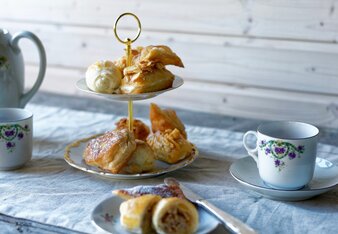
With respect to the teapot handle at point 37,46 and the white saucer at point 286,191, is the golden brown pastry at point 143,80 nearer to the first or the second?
the white saucer at point 286,191

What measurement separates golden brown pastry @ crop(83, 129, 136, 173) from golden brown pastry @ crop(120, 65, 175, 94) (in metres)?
0.07

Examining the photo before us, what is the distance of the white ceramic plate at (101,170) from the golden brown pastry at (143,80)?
134 millimetres

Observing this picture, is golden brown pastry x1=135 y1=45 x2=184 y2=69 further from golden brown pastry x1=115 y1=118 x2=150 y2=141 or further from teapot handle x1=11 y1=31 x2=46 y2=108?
teapot handle x1=11 y1=31 x2=46 y2=108

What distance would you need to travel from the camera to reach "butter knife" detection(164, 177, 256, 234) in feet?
2.52

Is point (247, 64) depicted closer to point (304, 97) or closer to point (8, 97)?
point (304, 97)

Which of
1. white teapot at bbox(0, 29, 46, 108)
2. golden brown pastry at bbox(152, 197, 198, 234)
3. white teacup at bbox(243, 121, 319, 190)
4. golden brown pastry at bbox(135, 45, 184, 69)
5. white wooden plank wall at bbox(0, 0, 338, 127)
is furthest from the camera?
white wooden plank wall at bbox(0, 0, 338, 127)

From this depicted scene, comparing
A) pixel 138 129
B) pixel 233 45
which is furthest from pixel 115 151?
pixel 233 45

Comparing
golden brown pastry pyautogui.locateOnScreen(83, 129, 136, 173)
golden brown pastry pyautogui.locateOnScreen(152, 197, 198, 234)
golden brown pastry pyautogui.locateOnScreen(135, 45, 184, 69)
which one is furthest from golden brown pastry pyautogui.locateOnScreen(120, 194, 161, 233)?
golden brown pastry pyautogui.locateOnScreen(135, 45, 184, 69)

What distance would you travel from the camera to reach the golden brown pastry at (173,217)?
76 centimetres

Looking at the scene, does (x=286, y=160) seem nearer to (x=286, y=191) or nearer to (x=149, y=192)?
(x=286, y=191)

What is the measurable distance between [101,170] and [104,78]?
0.50 ft

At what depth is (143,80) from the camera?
0.97m

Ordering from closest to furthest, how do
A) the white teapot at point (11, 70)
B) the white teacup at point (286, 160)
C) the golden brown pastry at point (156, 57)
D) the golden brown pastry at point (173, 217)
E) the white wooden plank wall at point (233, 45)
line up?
1. the golden brown pastry at point (173, 217)
2. the white teacup at point (286, 160)
3. the golden brown pastry at point (156, 57)
4. the white teapot at point (11, 70)
5. the white wooden plank wall at point (233, 45)

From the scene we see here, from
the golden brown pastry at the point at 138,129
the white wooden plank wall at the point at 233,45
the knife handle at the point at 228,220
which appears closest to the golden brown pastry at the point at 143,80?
the golden brown pastry at the point at 138,129
